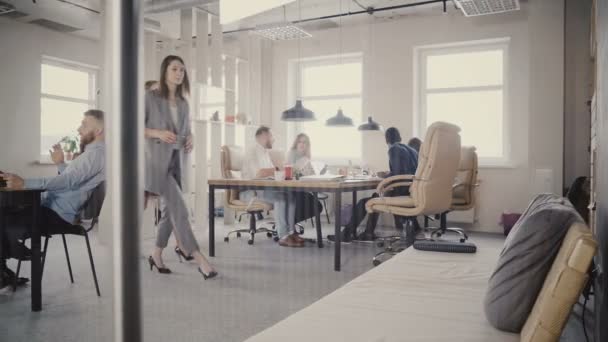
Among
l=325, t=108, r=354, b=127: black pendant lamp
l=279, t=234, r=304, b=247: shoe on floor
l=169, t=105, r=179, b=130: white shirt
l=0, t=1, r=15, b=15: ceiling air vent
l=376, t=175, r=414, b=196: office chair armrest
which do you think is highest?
l=325, t=108, r=354, b=127: black pendant lamp

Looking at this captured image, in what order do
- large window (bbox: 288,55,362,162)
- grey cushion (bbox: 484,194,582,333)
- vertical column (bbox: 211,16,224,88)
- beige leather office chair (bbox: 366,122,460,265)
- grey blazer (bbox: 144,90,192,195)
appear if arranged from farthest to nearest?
1. large window (bbox: 288,55,362,162)
2. vertical column (bbox: 211,16,224,88)
3. beige leather office chair (bbox: 366,122,460,265)
4. grey blazer (bbox: 144,90,192,195)
5. grey cushion (bbox: 484,194,582,333)

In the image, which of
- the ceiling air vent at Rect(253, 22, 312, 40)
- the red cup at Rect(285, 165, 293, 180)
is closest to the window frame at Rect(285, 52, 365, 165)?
the ceiling air vent at Rect(253, 22, 312, 40)

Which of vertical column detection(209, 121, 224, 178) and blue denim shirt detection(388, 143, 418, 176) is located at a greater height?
vertical column detection(209, 121, 224, 178)

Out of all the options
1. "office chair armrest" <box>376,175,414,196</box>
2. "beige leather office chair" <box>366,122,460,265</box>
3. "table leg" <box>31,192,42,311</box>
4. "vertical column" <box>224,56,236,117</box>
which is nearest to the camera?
"table leg" <box>31,192,42,311</box>

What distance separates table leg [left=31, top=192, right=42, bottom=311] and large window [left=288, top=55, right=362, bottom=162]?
4.88m

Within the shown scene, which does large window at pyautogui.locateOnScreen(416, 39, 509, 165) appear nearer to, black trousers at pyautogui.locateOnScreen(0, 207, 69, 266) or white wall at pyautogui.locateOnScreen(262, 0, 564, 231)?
white wall at pyautogui.locateOnScreen(262, 0, 564, 231)

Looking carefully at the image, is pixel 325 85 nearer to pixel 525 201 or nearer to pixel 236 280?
pixel 525 201

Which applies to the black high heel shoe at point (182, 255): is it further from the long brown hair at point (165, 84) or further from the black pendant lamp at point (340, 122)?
the black pendant lamp at point (340, 122)

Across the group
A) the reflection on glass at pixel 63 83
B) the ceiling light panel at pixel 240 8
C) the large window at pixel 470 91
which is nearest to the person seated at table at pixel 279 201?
the large window at pixel 470 91

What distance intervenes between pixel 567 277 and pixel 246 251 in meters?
3.52

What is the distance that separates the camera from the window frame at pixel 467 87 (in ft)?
19.0

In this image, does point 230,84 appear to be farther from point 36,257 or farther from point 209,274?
point 36,257

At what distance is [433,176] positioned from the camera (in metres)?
3.39

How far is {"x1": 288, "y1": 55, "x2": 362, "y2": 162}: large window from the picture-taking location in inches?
270
